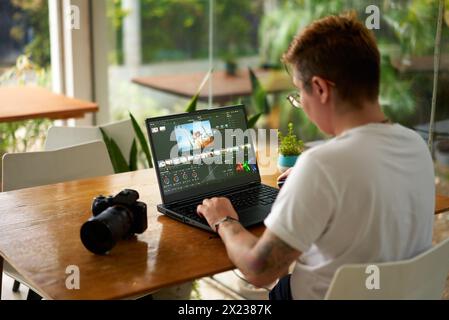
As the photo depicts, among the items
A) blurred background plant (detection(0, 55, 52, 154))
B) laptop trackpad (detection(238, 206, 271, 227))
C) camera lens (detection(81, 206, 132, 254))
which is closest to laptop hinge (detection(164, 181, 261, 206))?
laptop trackpad (detection(238, 206, 271, 227))

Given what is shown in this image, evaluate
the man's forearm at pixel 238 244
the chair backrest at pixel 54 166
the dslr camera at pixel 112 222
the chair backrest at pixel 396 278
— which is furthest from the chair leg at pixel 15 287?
the chair backrest at pixel 396 278

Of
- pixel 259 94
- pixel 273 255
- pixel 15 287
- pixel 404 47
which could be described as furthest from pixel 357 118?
pixel 259 94

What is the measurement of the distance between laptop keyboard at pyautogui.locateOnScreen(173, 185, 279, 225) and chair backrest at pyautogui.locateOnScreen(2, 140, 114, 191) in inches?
31.1

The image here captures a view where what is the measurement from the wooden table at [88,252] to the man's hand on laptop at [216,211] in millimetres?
59

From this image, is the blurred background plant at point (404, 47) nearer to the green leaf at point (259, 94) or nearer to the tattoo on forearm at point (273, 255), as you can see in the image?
the green leaf at point (259, 94)

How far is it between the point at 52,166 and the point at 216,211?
105 centimetres

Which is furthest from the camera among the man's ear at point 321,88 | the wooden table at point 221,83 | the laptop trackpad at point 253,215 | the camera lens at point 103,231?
the wooden table at point 221,83

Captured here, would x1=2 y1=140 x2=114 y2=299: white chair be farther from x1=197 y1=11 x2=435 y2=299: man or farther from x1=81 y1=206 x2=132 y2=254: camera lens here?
x1=197 y1=11 x2=435 y2=299: man

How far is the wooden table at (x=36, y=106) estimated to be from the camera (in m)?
3.65

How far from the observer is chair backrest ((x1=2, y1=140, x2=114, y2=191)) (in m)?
2.62

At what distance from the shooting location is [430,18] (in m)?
3.04

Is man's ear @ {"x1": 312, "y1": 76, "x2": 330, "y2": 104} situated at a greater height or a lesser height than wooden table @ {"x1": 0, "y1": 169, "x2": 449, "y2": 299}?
greater

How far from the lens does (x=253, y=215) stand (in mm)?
2068

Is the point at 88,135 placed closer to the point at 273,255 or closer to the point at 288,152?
the point at 288,152
